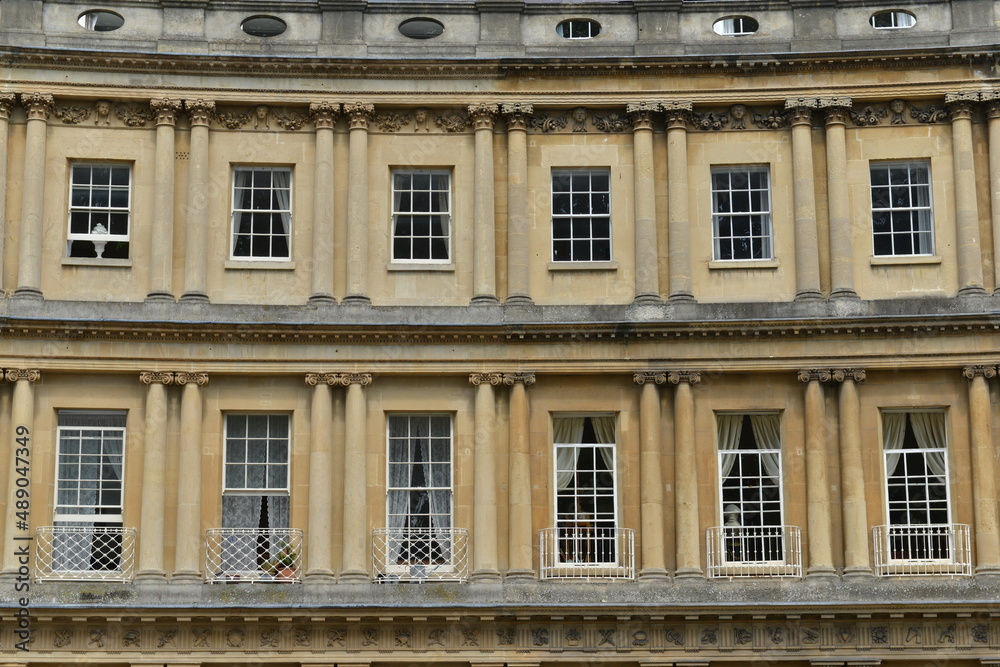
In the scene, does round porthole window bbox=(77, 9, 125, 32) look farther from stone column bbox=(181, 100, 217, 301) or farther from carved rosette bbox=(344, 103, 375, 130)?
carved rosette bbox=(344, 103, 375, 130)

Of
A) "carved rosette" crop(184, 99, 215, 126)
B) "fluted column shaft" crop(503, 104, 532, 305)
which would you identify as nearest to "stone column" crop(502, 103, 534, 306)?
"fluted column shaft" crop(503, 104, 532, 305)

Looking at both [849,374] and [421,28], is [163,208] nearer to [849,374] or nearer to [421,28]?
[421,28]

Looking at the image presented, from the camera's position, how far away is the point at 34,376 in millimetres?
29750

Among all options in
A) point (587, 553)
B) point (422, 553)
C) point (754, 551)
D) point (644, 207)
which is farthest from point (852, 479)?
point (422, 553)

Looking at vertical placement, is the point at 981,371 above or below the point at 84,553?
above

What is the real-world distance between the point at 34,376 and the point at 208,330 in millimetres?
3063

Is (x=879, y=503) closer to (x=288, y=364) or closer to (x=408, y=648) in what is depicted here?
(x=408, y=648)

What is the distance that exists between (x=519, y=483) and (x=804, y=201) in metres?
7.16

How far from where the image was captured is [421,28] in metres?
31.9

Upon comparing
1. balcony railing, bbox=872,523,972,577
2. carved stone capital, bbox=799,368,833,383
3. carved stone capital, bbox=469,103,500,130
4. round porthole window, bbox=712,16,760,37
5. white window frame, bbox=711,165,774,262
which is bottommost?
balcony railing, bbox=872,523,972,577

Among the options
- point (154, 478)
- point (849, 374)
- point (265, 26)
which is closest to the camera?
point (154, 478)

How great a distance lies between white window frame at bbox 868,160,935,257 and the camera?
31109mm

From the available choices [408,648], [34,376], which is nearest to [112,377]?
[34,376]

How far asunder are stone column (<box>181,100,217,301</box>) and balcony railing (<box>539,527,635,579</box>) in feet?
24.5
